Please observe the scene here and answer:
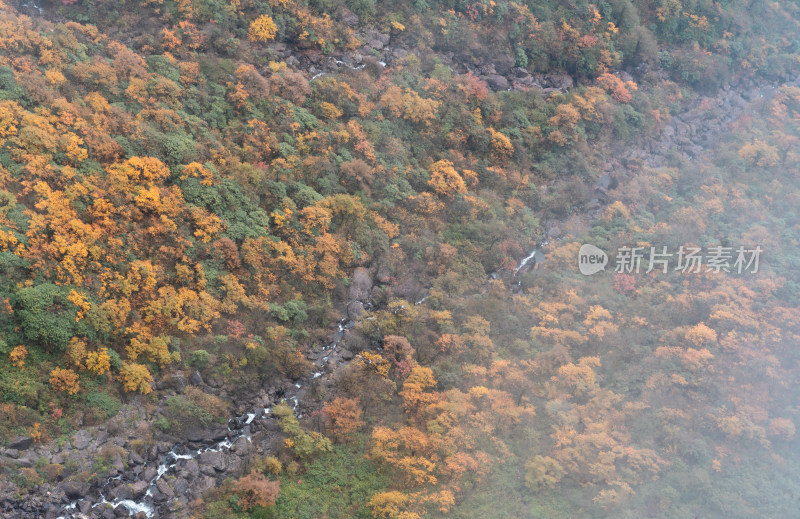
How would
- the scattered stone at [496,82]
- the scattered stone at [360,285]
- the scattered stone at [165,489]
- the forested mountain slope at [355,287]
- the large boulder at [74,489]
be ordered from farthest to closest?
the scattered stone at [496,82], the scattered stone at [360,285], the forested mountain slope at [355,287], the scattered stone at [165,489], the large boulder at [74,489]

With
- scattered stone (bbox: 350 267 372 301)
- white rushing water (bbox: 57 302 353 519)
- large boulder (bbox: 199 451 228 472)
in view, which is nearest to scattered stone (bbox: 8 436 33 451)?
white rushing water (bbox: 57 302 353 519)

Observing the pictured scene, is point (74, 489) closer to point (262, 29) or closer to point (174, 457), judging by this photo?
point (174, 457)

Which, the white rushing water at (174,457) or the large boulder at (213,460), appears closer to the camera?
the white rushing water at (174,457)

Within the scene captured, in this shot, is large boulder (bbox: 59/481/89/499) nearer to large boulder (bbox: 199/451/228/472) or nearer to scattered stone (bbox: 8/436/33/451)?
scattered stone (bbox: 8/436/33/451)

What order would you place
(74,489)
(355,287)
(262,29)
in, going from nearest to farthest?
(74,489), (355,287), (262,29)

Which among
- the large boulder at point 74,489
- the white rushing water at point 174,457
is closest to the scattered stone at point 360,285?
the white rushing water at point 174,457

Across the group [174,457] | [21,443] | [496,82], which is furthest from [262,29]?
[21,443]

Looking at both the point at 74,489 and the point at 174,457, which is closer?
the point at 74,489

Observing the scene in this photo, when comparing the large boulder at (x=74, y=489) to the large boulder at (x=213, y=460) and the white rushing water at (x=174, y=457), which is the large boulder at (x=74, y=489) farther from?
the large boulder at (x=213, y=460)

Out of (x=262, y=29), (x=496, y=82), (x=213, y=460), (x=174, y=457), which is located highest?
(x=262, y=29)

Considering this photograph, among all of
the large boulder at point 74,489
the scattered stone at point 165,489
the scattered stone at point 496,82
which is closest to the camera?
the large boulder at point 74,489
